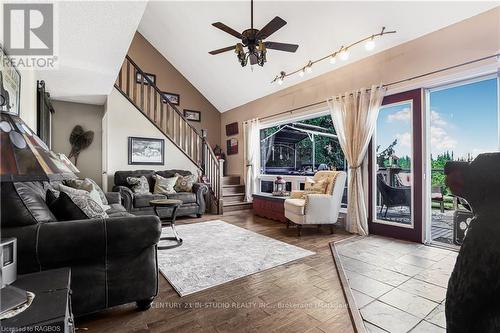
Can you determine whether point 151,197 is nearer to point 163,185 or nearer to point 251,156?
point 163,185

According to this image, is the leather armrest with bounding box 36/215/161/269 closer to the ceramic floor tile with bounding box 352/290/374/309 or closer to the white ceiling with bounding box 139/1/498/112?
the ceramic floor tile with bounding box 352/290/374/309

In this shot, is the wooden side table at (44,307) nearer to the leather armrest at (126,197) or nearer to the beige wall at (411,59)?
the leather armrest at (126,197)

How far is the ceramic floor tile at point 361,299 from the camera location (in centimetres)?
189

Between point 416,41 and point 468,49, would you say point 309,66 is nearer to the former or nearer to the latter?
point 416,41

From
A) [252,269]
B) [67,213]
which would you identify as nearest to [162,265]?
[252,269]

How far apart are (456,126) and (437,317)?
292cm

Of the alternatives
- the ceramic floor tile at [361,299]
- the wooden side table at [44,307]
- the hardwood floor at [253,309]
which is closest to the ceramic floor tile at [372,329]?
the hardwood floor at [253,309]

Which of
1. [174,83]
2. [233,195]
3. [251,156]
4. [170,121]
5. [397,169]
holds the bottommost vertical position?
[233,195]

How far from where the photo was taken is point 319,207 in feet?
12.0

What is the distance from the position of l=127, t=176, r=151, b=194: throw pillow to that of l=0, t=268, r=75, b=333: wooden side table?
11.7 feet

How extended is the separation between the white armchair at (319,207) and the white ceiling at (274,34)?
2.13m

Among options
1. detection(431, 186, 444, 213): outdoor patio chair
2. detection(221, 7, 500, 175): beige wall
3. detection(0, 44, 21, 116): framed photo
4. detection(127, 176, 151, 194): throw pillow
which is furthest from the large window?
detection(0, 44, 21, 116): framed photo

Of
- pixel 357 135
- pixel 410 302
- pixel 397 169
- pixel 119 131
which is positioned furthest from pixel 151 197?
pixel 397 169

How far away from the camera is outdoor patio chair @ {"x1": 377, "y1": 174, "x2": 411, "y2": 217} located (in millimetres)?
3557
